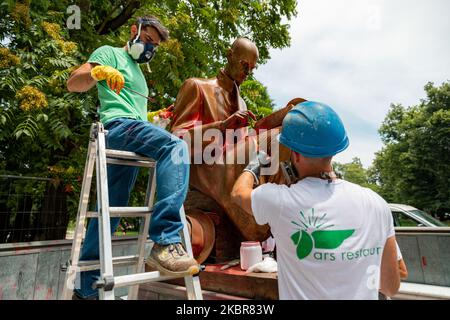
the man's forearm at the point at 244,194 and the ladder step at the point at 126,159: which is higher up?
the ladder step at the point at 126,159

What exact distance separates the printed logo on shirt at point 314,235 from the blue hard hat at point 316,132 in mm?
278

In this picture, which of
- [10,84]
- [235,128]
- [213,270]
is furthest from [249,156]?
[10,84]

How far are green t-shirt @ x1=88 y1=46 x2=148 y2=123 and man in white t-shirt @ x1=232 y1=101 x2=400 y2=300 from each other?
1.35m

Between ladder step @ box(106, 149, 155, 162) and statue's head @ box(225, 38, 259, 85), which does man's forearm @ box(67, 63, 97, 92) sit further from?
statue's head @ box(225, 38, 259, 85)

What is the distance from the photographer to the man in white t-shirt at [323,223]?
4.18 feet

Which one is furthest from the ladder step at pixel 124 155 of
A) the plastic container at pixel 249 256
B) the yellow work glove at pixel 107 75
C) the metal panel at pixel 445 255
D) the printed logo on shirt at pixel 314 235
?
the metal panel at pixel 445 255

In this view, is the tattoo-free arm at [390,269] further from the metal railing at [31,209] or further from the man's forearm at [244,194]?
the metal railing at [31,209]

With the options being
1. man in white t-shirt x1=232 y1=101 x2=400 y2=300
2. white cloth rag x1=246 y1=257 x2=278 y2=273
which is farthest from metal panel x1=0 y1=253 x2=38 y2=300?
man in white t-shirt x1=232 y1=101 x2=400 y2=300

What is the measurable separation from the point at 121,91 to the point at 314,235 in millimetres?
1858

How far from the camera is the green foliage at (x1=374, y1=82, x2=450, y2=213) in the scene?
71.8 ft

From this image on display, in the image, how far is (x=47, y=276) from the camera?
4.64m

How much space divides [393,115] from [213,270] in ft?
101

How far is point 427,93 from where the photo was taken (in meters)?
24.6

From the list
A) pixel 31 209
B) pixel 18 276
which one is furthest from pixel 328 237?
pixel 31 209
